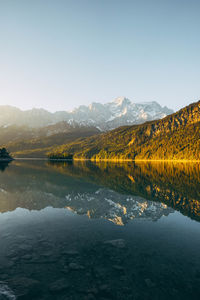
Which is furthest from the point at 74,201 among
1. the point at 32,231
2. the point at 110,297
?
the point at 110,297

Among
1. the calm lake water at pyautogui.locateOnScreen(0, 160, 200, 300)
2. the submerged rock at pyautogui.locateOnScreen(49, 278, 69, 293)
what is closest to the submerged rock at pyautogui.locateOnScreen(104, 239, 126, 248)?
the calm lake water at pyautogui.locateOnScreen(0, 160, 200, 300)

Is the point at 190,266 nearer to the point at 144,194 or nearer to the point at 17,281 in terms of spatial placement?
the point at 17,281

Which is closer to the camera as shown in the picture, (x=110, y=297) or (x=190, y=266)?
(x=110, y=297)

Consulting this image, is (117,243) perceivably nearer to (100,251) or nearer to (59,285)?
(100,251)

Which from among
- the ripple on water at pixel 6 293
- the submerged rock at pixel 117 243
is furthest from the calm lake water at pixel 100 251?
the submerged rock at pixel 117 243

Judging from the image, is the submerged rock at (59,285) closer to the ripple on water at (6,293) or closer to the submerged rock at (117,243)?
the ripple on water at (6,293)

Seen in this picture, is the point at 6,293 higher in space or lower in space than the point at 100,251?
higher

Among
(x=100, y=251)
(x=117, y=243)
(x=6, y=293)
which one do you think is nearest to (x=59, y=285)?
(x=6, y=293)

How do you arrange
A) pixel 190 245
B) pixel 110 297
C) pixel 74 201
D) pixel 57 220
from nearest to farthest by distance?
pixel 110 297
pixel 190 245
pixel 57 220
pixel 74 201

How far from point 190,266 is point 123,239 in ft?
28.4

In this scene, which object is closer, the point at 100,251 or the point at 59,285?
the point at 59,285

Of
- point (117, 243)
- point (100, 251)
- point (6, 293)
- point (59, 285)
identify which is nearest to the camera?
point (6, 293)

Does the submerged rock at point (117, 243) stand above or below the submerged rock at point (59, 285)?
below

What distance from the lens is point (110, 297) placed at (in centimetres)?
1380
